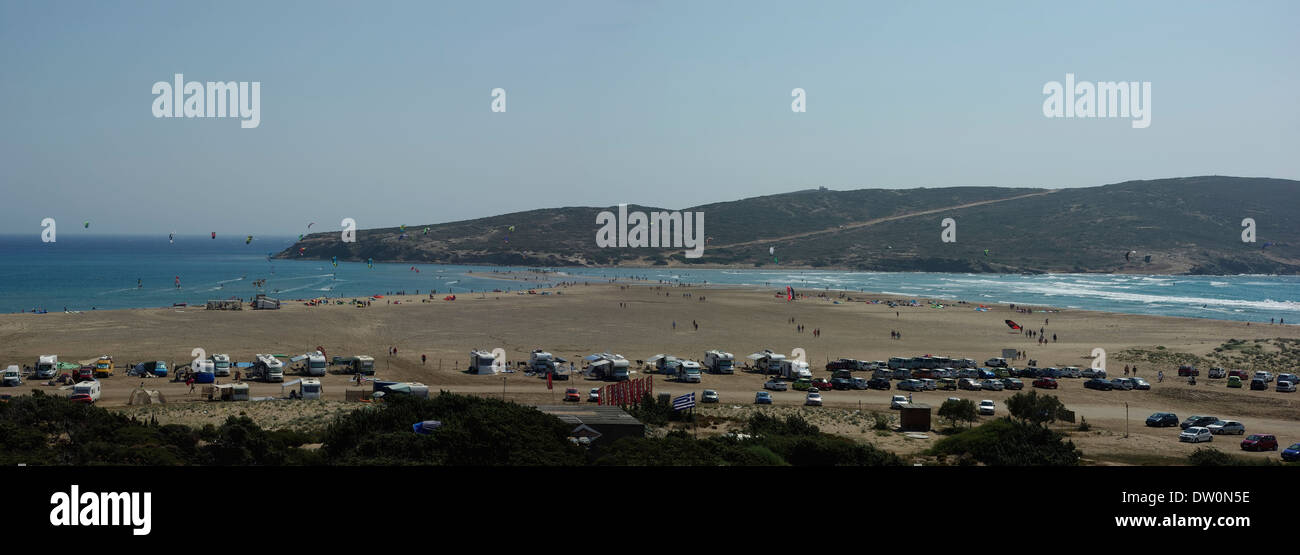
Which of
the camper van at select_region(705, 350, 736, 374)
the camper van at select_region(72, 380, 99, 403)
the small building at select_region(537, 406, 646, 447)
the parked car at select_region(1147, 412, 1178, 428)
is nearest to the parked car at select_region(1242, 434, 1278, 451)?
the parked car at select_region(1147, 412, 1178, 428)

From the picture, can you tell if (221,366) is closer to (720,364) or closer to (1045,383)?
(720,364)

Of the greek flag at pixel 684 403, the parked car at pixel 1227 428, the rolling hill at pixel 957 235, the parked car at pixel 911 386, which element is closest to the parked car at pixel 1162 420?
the parked car at pixel 1227 428

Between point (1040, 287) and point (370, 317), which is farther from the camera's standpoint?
point (1040, 287)

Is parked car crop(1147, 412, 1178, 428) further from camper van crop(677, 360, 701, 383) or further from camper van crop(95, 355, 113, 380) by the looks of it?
camper van crop(95, 355, 113, 380)
